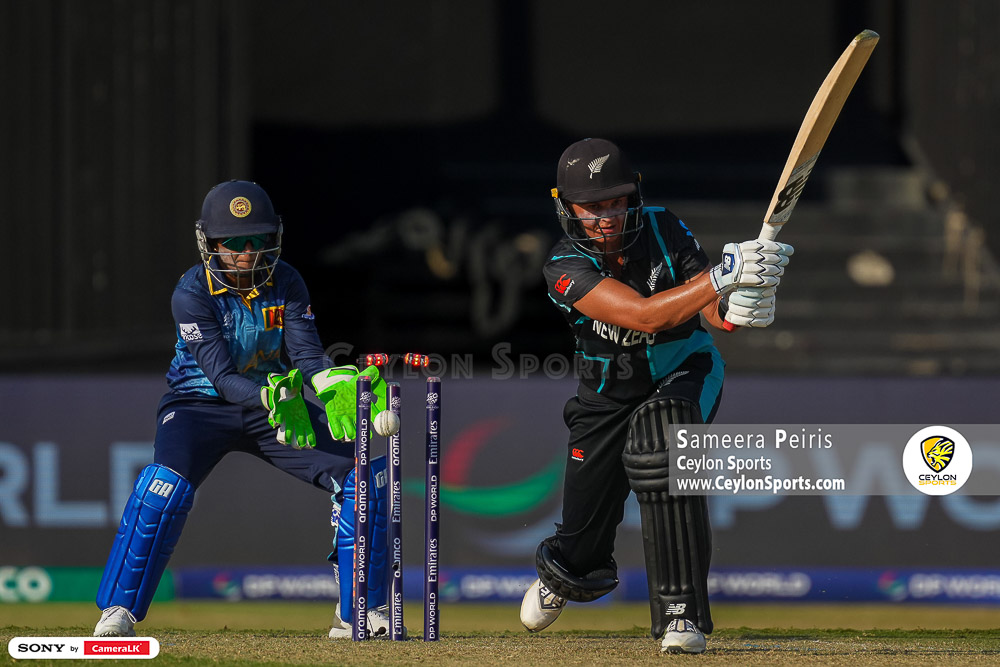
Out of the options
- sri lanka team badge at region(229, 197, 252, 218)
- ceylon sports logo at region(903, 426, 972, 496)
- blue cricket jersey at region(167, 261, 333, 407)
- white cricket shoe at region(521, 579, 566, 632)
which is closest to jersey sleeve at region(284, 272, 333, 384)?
blue cricket jersey at region(167, 261, 333, 407)

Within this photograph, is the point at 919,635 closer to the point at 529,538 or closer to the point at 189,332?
the point at 529,538

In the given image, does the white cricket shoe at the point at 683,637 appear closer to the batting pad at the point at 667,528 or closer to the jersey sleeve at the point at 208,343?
the batting pad at the point at 667,528

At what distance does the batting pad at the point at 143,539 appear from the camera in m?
4.88

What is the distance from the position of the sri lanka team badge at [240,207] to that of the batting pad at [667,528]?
1526 millimetres

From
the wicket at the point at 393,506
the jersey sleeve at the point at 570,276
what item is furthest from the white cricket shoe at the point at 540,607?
the jersey sleeve at the point at 570,276

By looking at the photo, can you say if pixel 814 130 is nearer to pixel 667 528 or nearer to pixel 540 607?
pixel 667 528

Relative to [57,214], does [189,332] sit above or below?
below

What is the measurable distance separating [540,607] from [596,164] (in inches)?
68.5

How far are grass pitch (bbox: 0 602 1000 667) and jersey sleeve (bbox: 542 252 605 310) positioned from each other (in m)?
1.20

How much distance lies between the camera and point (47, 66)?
9398 millimetres

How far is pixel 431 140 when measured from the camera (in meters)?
12.8

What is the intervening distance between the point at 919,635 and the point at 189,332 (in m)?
3.13

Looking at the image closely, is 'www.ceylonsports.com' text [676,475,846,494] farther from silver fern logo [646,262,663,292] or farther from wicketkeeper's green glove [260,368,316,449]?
wicketkeeper's green glove [260,368,316,449]

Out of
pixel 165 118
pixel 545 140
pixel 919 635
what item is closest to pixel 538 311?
pixel 545 140
